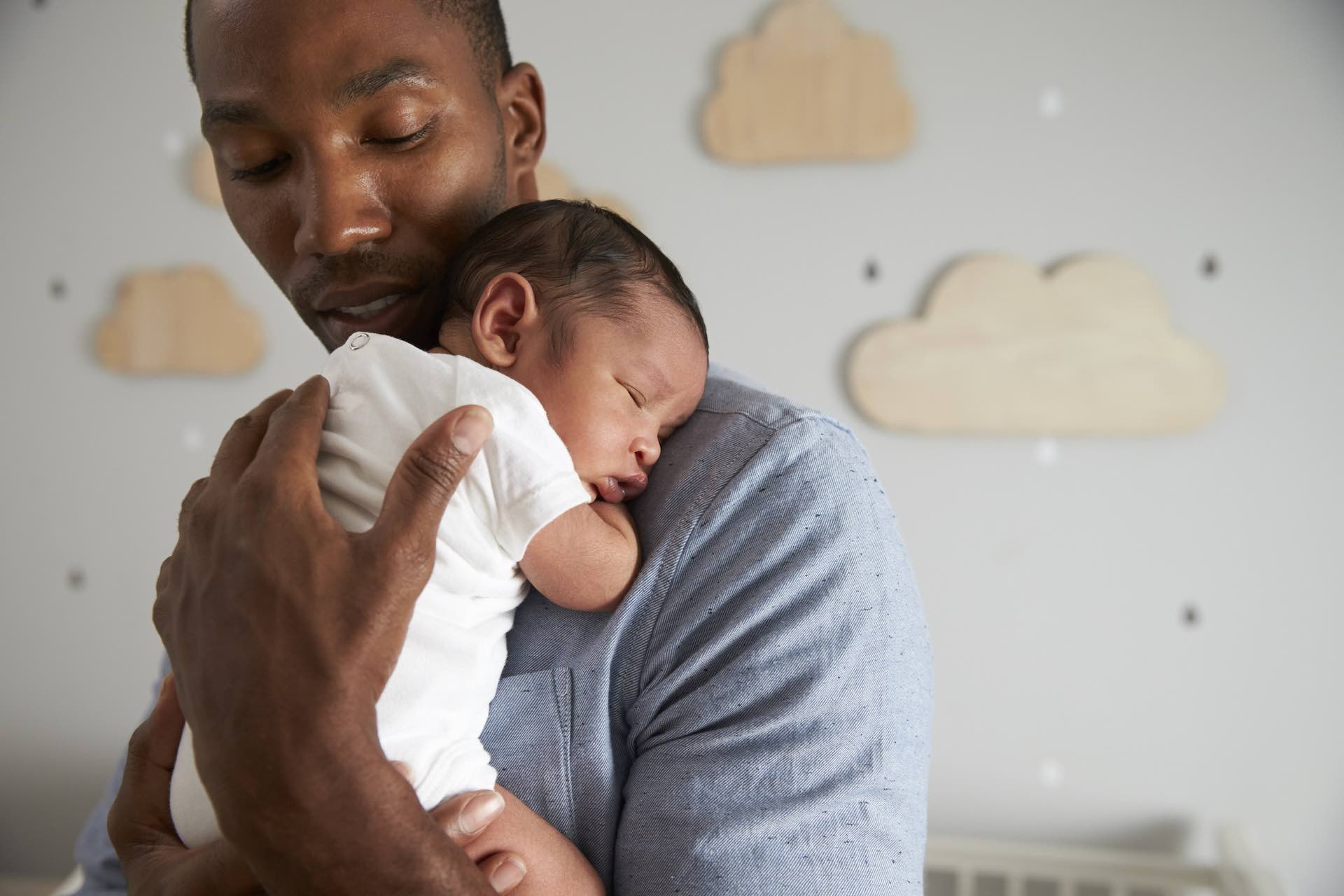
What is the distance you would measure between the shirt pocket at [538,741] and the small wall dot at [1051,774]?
5.23 feet

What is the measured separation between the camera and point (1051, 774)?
77.9 inches

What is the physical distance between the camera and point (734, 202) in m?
1.93

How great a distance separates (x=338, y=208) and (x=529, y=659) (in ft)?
1.34

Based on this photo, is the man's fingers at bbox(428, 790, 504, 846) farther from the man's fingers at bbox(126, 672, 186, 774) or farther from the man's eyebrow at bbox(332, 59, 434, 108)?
the man's eyebrow at bbox(332, 59, 434, 108)

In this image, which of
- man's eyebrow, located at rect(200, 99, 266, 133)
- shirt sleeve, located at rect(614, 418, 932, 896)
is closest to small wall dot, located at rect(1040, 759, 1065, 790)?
shirt sleeve, located at rect(614, 418, 932, 896)

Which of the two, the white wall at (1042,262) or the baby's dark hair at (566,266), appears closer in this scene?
the baby's dark hair at (566,266)

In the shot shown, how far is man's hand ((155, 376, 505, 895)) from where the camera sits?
56cm

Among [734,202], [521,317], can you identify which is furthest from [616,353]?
[734,202]

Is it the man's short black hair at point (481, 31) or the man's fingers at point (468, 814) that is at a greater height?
the man's short black hair at point (481, 31)

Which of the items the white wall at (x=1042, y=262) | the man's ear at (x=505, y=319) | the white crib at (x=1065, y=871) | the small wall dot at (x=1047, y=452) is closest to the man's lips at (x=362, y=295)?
the man's ear at (x=505, y=319)

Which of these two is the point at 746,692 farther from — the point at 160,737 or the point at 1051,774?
the point at 1051,774

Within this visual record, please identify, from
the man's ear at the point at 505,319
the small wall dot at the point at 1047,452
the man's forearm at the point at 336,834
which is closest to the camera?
the man's forearm at the point at 336,834

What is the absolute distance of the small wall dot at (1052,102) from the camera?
1808 millimetres

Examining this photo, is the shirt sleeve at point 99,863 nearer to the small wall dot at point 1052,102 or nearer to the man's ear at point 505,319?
the man's ear at point 505,319
